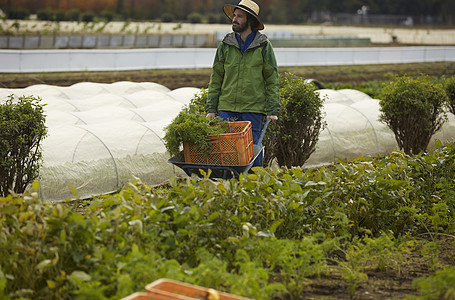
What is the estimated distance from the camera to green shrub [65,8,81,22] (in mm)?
44300

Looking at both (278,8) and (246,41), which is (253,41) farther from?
(278,8)

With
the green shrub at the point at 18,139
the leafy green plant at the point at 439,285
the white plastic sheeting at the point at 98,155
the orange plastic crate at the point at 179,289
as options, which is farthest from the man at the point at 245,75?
the orange plastic crate at the point at 179,289

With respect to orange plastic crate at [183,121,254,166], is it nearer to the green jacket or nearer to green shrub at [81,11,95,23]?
the green jacket

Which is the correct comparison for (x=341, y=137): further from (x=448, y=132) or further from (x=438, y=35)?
(x=438, y=35)

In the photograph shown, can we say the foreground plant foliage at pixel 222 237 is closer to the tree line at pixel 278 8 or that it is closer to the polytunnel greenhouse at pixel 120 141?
the polytunnel greenhouse at pixel 120 141

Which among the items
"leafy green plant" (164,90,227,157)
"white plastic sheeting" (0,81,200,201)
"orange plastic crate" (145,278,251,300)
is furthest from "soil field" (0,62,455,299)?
"white plastic sheeting" (0,81,200,201)

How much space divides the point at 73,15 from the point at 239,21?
41.2 m

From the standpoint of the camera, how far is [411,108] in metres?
10.1

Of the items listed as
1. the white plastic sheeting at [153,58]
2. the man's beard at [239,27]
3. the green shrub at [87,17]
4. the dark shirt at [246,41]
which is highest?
the man's beard at [239,27]

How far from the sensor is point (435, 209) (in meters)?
5.76

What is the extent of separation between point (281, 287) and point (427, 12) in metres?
85.2

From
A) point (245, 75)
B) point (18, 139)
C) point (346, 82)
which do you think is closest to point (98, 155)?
point (18, 139)

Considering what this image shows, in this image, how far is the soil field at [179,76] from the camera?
21.7 meters

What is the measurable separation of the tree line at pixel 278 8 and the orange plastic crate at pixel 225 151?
23387 millimetres
